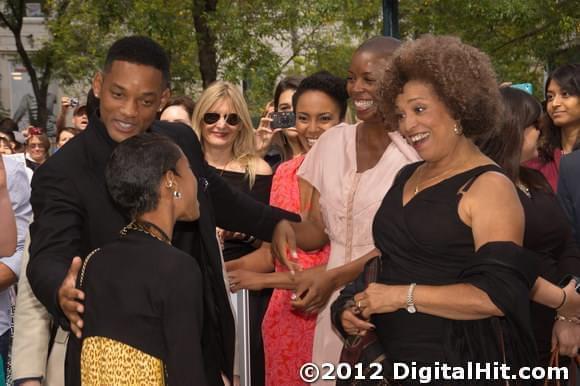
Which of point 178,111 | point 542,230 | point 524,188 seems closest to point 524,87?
point 524,188

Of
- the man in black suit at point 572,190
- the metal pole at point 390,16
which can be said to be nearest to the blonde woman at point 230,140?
the man in black suit at point 572,190

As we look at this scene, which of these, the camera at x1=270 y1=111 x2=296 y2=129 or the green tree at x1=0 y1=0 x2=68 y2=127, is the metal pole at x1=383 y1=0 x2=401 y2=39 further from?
the green tree at x1=0 y1=0 x2=68 y2=127

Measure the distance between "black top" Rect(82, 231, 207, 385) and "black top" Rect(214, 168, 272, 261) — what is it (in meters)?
3.06

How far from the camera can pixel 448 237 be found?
12.7 ft

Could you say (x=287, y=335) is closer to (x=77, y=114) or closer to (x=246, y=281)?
(x=246, y=281)

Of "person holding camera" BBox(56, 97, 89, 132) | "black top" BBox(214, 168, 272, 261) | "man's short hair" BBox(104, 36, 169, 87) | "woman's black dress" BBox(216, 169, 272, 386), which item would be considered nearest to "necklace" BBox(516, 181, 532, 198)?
"man's short hair" BBox(104, 36, 169, 87)

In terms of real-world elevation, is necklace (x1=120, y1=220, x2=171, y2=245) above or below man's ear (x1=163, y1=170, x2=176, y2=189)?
below

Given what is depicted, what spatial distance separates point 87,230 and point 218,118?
374 cm

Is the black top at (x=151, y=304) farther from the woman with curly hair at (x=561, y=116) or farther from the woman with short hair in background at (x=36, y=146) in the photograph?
the woman with short hair in background at (x=36, y=146)

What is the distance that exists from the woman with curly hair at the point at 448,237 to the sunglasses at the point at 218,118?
3.53 meters

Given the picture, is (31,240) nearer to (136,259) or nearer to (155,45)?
(136,259)

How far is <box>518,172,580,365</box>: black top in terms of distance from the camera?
4895 mm

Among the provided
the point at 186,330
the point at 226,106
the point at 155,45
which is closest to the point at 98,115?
the point at 155,45

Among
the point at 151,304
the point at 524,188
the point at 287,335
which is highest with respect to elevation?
the point at 524,188
